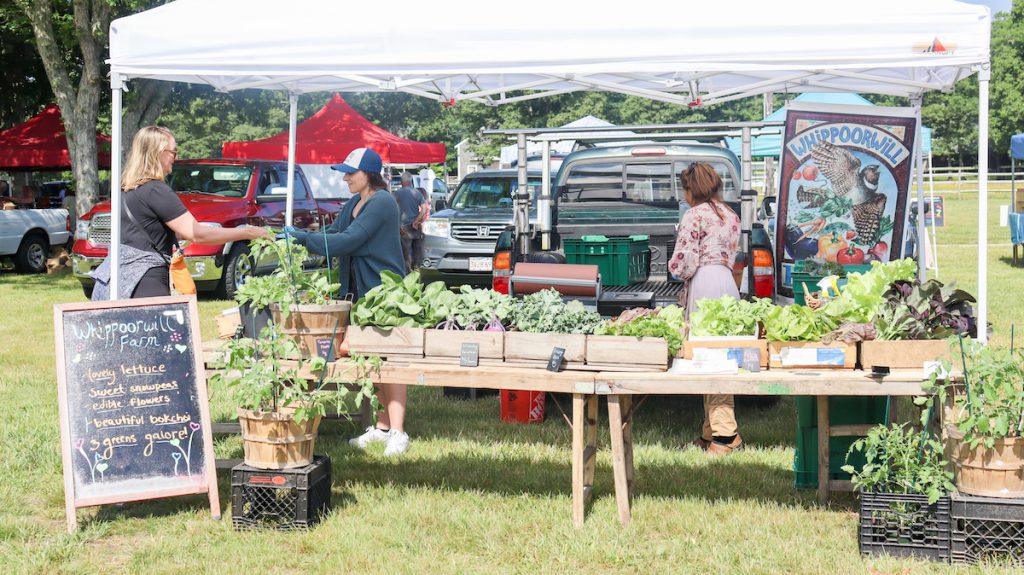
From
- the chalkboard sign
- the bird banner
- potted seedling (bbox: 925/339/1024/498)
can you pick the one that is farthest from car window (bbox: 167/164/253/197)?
potted seedling (bbox: 925/339/1024/498)

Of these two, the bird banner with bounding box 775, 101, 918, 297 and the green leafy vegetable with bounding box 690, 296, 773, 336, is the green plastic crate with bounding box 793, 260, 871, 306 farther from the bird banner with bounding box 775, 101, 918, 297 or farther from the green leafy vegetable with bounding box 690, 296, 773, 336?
the green leafy vegetable with bounding box 690, 296, 773, 336

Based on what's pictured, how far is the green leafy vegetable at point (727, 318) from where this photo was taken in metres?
4.96

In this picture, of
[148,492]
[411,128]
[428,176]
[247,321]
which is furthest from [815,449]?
[411,128]

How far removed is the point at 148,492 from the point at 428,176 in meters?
35.1

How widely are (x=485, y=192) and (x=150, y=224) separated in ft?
36.9

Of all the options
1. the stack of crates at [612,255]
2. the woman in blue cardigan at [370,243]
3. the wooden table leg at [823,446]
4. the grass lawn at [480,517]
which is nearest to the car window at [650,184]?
the stack of crates at [612,255]

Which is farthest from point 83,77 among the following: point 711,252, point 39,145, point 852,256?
point 711,252

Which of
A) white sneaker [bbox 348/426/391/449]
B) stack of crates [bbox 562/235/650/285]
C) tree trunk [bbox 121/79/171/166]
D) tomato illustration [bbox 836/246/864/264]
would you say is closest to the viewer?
white sneaker [bbox 348/426/391/449]

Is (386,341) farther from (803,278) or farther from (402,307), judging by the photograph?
(803,278)

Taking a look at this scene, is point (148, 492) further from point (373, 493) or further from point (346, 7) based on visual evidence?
point (346, 7)

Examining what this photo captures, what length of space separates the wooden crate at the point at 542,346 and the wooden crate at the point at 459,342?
53 millimetres

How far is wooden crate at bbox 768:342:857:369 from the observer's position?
480 centimetres

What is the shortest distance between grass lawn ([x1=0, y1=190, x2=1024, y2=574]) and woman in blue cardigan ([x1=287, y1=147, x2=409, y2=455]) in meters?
0.22

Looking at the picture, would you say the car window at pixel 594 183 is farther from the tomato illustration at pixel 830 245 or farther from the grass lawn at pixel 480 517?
the grass lawn at pixel 480 517
